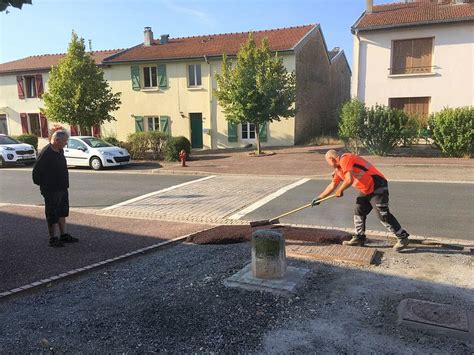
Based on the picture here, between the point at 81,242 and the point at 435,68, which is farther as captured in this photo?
the point at 435,68

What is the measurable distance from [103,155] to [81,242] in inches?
447

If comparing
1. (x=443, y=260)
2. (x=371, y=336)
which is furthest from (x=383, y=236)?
(x=371, y=336)

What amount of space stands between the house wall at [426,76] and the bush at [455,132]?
443cm

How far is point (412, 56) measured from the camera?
65.8 ft

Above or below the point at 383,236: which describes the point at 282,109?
above

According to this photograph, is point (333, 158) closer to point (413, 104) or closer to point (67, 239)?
point (67, 239)

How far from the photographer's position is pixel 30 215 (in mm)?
8734

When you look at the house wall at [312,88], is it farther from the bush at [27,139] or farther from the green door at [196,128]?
the bush at [27,139]

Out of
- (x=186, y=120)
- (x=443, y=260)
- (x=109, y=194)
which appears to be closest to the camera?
(x=443, y=260)

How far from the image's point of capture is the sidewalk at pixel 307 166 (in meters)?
13.0

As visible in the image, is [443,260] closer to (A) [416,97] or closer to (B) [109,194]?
(B) [109,194]

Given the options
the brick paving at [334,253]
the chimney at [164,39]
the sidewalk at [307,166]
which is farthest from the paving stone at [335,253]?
the chimney at [164,39]

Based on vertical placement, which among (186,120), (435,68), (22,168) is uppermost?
(435,68)

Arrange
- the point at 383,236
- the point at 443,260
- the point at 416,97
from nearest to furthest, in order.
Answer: the point at 443,260 < the point at 383,236 < the point at 416,97
